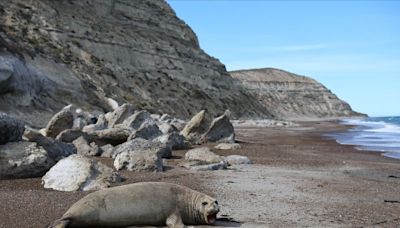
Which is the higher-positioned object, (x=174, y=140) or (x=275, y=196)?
(x=174, y=140)

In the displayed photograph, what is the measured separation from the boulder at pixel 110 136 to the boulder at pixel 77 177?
6156 millimetres

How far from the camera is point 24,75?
23281 millimetres

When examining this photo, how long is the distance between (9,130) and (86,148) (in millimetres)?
3847

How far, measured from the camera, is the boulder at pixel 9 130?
29.7 feet

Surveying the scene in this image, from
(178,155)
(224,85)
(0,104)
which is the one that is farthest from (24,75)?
(224,85)

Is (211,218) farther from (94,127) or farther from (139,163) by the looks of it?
(94,127)

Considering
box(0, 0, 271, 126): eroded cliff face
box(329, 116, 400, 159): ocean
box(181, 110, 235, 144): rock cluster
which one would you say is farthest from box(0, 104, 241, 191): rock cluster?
box(329, 116, 400, 159): ocean

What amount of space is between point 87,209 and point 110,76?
33870 mm

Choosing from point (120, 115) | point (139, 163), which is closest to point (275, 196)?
point (139, 163)

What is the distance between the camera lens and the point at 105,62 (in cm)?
4109

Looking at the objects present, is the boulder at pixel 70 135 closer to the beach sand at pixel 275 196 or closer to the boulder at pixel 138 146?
the boulder at pixel 138 146

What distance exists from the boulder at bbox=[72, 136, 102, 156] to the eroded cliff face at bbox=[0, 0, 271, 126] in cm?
810

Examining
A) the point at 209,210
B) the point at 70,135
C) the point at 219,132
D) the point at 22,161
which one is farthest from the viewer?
the point at 219,132

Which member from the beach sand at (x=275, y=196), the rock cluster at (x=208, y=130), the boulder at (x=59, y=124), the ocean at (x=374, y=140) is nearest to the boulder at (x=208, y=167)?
the beach sand at (x=275, y=196)
